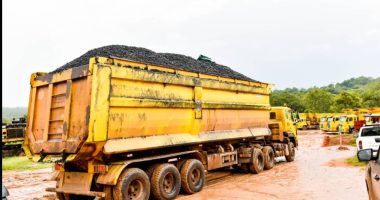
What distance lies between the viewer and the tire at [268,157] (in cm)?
1310

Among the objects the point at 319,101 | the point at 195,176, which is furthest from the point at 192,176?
the point at 319,101

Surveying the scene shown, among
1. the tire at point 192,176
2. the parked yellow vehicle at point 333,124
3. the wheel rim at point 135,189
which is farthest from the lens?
the parked yellow vehicle at point 333,124

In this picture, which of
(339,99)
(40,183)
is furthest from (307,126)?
(40,183)

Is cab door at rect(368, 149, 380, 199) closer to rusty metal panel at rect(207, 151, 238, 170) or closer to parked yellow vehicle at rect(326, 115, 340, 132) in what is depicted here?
rusty metal panel at rect(207, 151, 238, 170)

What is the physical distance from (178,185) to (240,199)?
1.49 meters

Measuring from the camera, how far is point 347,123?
33062 millimetres

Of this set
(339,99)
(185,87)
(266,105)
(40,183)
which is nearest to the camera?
(185,87)

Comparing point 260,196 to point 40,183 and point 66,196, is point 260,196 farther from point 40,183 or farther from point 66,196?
point 40,183

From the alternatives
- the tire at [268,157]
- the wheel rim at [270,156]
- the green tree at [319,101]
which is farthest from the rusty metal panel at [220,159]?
the green tree at [319,101]

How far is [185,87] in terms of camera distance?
30.5 feet

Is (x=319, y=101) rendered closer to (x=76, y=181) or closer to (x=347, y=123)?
(x=347, y=123)

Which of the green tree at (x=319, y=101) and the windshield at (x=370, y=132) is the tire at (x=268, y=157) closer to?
the windshield at (x=370, y=132)

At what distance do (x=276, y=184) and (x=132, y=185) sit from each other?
4387mm

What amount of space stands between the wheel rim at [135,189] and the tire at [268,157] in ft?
21.4
